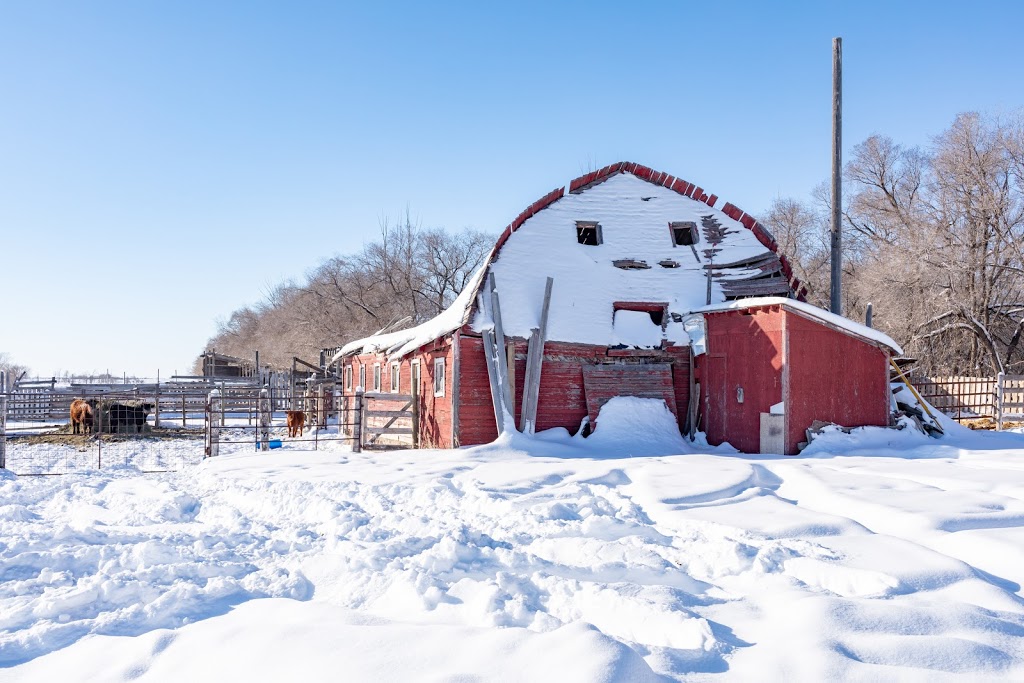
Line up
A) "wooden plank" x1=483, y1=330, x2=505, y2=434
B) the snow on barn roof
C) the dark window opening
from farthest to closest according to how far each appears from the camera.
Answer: the dark window opening
the snow on barn roof
"wooden plank" x1=483, y1=330, x2=505, y2=434

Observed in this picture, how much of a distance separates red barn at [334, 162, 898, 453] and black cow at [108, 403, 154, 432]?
1085 cm

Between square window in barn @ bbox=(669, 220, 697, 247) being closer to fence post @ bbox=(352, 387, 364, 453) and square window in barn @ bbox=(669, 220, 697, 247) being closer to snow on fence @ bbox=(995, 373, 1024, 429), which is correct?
fence post @ bbox=(352, 387, 364, 453)

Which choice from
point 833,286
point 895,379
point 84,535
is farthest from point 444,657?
point 833,286

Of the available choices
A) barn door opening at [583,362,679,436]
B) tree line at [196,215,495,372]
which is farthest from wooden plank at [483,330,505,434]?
tree line at [196,215,495,372]

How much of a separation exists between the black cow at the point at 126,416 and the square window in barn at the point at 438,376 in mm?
12414

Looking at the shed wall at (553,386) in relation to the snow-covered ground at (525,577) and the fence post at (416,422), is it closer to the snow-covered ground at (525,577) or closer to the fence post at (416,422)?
the fence post at (416,422)

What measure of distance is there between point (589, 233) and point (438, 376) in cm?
509

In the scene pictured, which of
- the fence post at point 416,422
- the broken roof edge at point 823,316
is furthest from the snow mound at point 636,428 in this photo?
the fence post at point 416,422

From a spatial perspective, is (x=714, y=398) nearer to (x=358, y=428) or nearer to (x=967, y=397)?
(x=358, y=428)

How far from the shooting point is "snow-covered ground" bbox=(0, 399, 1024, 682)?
154 inches

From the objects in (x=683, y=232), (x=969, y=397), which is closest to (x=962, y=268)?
(x=969, y=397)

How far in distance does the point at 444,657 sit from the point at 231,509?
509 centimetres

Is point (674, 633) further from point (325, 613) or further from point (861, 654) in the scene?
point (325, 613)

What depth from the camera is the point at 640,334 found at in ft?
54.2
